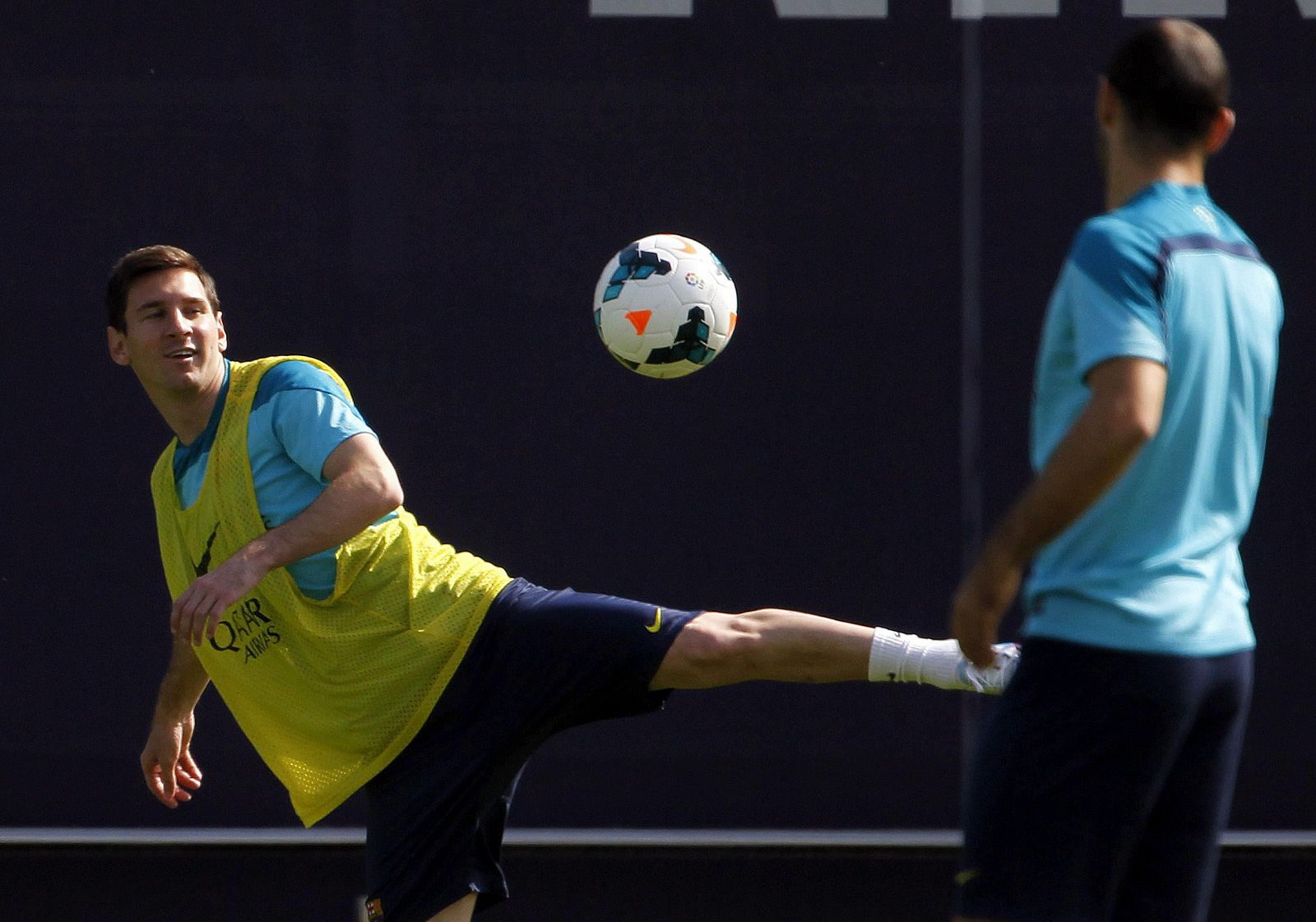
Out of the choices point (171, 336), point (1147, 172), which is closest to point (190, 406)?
point (171, 336)

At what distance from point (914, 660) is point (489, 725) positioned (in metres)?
0.84

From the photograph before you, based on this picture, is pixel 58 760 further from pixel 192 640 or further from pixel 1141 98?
pixel 1141 98

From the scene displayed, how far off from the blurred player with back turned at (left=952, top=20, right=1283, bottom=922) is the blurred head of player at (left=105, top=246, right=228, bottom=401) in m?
1.79

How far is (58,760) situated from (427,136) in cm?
189

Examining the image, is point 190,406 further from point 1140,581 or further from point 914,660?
point 1140,581

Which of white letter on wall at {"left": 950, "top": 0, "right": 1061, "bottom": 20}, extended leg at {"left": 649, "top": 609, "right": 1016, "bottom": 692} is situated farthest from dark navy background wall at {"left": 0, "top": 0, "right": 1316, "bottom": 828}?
extended leg at {"left": 649, "top": 609, "right": 1016, "bottom": 692}

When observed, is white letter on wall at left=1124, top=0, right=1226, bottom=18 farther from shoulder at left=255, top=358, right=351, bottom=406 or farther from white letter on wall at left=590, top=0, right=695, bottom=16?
shoulder at left=255, top=358, right=351, bottom=406

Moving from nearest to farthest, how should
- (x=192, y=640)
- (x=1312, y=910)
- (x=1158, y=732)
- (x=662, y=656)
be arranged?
(x=1158, y=732) < (x=192, y=640) < (x=662, y=656) < (x=1312, y=910)

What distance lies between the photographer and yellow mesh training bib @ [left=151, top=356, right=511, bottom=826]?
3.15 m

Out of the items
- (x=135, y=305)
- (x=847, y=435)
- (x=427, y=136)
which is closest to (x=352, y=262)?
(x=427, y=136)

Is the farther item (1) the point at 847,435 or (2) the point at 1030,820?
(1) the point at 847,435

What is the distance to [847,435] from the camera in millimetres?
4273

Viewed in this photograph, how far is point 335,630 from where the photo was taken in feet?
10.4

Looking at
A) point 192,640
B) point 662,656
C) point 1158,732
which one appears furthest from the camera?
point 662,656
